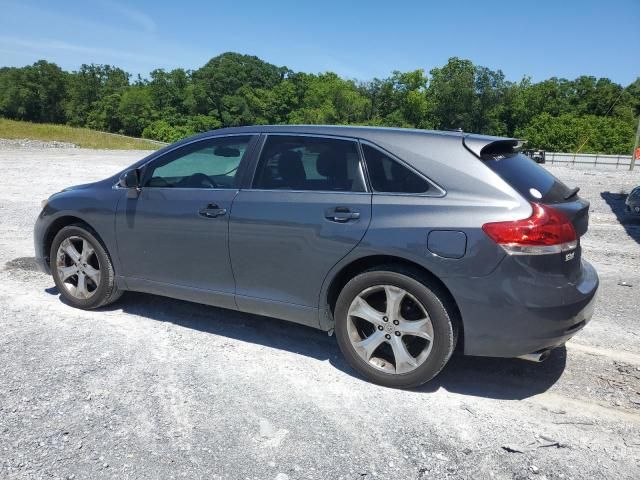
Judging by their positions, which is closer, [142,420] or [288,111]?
[142,420]

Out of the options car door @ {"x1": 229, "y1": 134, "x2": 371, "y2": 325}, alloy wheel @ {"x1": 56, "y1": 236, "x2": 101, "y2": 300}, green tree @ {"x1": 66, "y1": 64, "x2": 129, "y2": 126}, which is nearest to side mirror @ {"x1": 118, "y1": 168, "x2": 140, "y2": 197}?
alloy wheel @ {"x1": 56, "y1": 236, "x2": 101, "y2": 300}

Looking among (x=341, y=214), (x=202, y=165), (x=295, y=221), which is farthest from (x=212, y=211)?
(x=341, y=214)

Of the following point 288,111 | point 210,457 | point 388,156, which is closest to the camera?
point 210,457

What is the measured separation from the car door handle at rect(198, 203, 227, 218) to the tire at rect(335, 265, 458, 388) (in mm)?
1135

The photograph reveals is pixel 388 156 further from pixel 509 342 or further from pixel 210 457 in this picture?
pixel 210 457

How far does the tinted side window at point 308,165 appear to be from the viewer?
3.55 meters

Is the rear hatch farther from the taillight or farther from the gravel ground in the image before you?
the gravel ground

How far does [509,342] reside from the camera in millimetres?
3088

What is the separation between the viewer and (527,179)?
3.27 m

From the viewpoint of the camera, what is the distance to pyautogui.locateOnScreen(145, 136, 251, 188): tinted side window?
13.3ft

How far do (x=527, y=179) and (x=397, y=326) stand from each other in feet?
4.09

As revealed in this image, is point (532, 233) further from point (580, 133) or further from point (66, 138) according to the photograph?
point (580, 133)

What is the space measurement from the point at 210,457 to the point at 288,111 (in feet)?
303

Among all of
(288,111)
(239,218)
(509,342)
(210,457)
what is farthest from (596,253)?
(288,111)
